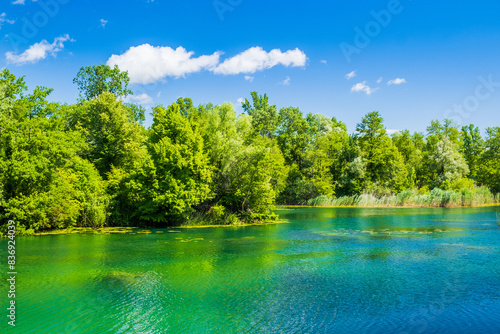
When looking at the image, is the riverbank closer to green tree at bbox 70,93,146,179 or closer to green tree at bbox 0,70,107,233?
green tree at bbox 0,70,107,233

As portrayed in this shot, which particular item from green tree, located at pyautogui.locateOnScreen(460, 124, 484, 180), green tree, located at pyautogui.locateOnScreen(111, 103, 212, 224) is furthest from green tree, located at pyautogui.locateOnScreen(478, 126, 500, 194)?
green tree, located at pyautogui.locateOnScreen(111, 103, 212, 224)

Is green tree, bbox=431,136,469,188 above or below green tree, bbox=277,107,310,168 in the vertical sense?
below

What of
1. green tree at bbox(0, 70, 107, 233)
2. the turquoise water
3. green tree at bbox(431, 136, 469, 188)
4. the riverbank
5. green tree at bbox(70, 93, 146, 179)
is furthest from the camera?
green tree at bbox(431, 136, 469, 188)

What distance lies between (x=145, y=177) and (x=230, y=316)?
936 inches

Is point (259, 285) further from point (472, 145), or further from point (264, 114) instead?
point (472, 145)

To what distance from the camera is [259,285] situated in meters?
14.6

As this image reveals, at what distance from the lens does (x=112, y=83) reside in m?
58.6

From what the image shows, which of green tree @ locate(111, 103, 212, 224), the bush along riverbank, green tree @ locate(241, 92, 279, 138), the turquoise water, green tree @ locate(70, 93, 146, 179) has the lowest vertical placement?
the turquoise water

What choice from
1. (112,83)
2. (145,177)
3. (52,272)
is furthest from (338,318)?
(112,83)

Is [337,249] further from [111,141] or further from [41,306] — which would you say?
[111,141]

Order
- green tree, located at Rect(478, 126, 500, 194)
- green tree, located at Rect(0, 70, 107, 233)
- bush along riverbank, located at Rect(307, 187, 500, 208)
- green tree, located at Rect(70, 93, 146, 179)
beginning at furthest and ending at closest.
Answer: green tree, located at Rect(478, 126, 500, 194) < bush along riverbank, located at Rect(307, 187, 500, 208) < green tree, located at Rect(70, 93, 146, 179) < green tree, located at Rect(0, 70, 107, 233)

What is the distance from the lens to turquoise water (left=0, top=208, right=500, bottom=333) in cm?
1078

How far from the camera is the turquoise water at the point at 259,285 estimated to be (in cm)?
1078

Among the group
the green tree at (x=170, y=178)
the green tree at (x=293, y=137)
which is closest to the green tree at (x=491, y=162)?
the green tree at (x=293, y=137)
